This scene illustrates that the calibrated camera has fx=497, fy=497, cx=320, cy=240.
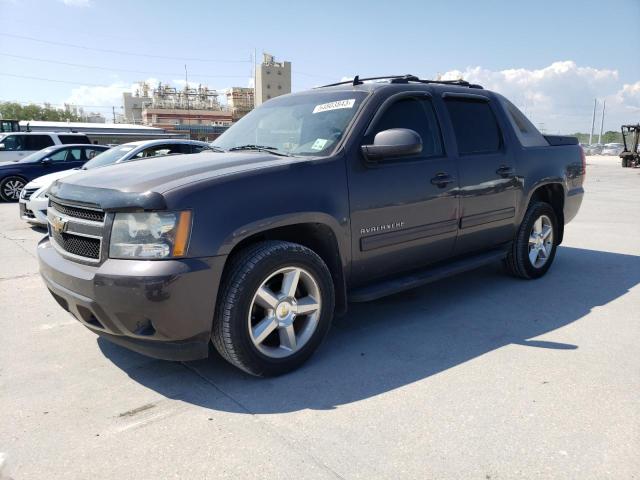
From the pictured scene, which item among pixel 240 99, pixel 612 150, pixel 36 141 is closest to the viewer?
pixel 36 141

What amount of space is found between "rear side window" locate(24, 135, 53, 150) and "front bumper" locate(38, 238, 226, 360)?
15488 mm

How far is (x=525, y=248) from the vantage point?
4984 mm

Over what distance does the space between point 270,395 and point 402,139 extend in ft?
6.01

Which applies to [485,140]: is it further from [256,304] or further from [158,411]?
[158,411]

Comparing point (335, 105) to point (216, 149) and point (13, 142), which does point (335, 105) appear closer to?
point (216, 149)

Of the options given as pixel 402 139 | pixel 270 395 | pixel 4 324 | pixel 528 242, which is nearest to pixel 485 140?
pixel 528 242

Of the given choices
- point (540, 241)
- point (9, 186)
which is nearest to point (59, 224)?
point (540, 241)

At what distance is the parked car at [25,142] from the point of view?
15.5 m

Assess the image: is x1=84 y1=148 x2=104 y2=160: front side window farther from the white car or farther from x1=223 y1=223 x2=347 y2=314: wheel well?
x1=223 y1=223 x2=347 y2=314: wheel well

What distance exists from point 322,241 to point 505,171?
2165 millimetres

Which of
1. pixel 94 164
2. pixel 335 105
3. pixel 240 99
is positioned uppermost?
pixel 240 99

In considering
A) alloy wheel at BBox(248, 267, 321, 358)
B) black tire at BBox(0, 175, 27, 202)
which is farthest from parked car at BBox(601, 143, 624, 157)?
alloy wheel at BBox(248, 267, 321, 358)

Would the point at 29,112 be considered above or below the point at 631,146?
above

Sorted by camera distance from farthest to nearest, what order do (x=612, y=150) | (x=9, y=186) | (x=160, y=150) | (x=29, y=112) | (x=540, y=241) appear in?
(x=29, y=112)
(x=612, y=150)
(x=9, y=186)
(x=160, y=150)
(x=540, y=241)
